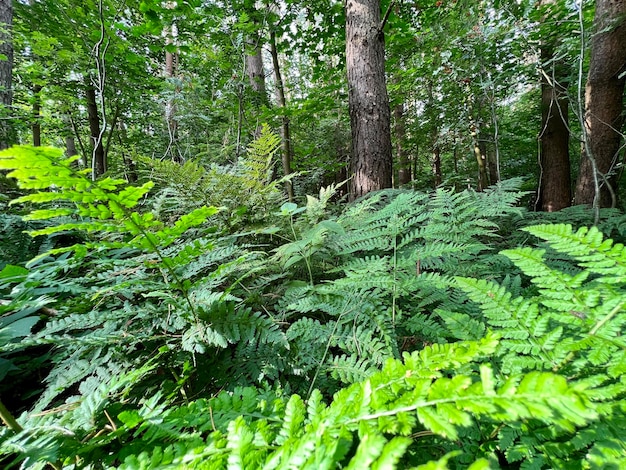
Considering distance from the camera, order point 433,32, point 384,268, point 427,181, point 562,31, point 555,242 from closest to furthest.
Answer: point 555,242, point 384,268, point 562,31, point 433,32, point 427,181

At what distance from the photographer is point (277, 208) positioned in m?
2.23

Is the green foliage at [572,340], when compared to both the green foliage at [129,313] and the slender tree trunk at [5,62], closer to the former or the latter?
the green foliage at [129,313]

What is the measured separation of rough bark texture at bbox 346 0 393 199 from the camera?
2.76 m

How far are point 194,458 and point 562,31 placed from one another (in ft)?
18.6

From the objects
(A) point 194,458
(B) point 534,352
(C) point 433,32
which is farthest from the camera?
(C) point 433,32

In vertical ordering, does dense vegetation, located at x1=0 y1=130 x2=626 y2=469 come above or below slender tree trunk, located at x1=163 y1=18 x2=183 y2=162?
below

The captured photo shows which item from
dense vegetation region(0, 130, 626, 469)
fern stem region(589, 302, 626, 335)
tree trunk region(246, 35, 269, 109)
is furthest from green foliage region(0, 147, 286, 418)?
tree trunk region(246, 35, 269, 109)

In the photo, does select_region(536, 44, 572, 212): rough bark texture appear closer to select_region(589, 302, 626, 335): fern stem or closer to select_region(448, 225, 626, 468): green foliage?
select_region(448, 225, 626, 468): green foliage

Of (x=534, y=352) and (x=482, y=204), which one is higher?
(x=482, y=204)

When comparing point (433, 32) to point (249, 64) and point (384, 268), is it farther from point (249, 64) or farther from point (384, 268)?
point (384, 268)

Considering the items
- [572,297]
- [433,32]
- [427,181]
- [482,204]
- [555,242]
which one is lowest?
[572,297]

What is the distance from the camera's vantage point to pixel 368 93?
2760mm

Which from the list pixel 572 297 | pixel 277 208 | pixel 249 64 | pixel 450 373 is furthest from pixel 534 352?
pixel 249 64

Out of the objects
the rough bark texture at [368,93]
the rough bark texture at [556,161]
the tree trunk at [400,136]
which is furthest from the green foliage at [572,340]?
the tree trunk at [400,136]
